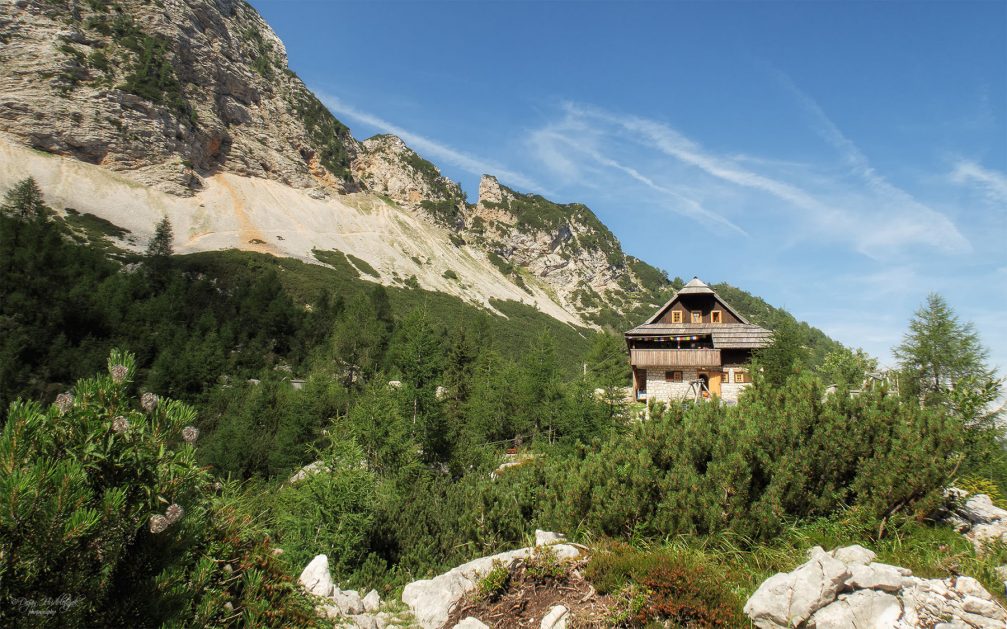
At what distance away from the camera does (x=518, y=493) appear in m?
9.74

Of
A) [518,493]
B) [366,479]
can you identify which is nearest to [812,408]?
[518,493]

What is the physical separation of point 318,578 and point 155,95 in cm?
9580

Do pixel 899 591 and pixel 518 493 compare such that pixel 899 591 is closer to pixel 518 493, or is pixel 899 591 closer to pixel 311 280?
pixel 518 493

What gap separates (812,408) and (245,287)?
51.9 m

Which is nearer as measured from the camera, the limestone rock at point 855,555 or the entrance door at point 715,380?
the limestone rock at point 855,555

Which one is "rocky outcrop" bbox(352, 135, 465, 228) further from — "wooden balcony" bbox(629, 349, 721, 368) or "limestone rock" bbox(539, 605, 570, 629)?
"limestone rock" bbox(539, 605, 570, 629)

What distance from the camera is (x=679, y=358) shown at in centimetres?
2434

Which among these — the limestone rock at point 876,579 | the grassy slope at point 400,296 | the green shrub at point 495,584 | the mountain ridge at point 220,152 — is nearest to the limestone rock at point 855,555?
the limestone rock at point 876,579

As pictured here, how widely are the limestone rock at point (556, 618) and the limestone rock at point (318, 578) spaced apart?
112 inches

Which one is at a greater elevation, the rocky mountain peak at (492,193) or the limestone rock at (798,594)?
the rocky mountain peak at (492,193)

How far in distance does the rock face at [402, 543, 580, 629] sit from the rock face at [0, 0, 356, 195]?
86.3m

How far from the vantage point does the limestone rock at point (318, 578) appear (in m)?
5.78

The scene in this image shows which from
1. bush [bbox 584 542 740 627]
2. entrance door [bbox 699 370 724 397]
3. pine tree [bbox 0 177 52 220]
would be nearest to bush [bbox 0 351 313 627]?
bush [bbox 584 542 740 627]

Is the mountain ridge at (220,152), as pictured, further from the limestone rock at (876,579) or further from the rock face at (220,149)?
the limestone rock at (876,579)
